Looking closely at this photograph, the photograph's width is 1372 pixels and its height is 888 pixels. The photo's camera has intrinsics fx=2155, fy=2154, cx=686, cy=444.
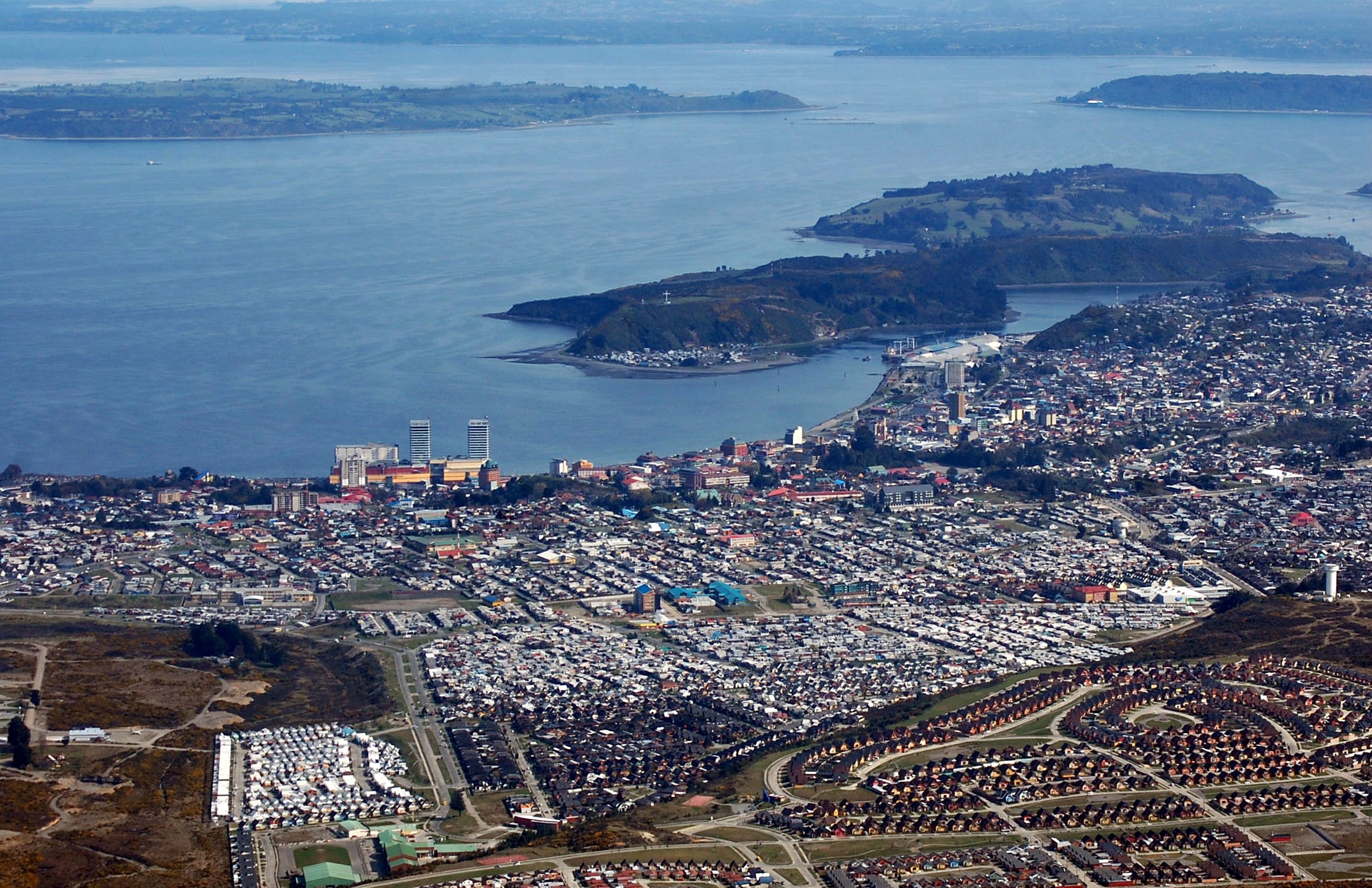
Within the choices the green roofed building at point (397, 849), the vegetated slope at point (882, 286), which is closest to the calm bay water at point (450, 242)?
the vegetated slope at point (882, 286)

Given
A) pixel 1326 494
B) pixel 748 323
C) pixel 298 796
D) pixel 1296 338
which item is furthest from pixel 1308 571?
pixel 748 323

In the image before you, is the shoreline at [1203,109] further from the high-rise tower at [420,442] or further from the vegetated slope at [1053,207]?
the high-rise tower at [420,442]

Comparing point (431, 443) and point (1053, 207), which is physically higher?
point (1053, 207)

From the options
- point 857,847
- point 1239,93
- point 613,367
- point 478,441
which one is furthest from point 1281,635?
point 1239,93

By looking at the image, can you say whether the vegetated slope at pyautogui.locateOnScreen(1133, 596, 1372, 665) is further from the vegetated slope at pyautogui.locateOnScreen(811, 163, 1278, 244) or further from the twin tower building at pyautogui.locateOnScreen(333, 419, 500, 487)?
the vegetated slope at pyautogui.locateOnScreen(811, 163, 1278, 244)

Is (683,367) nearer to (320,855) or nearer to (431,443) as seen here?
(431,443)
